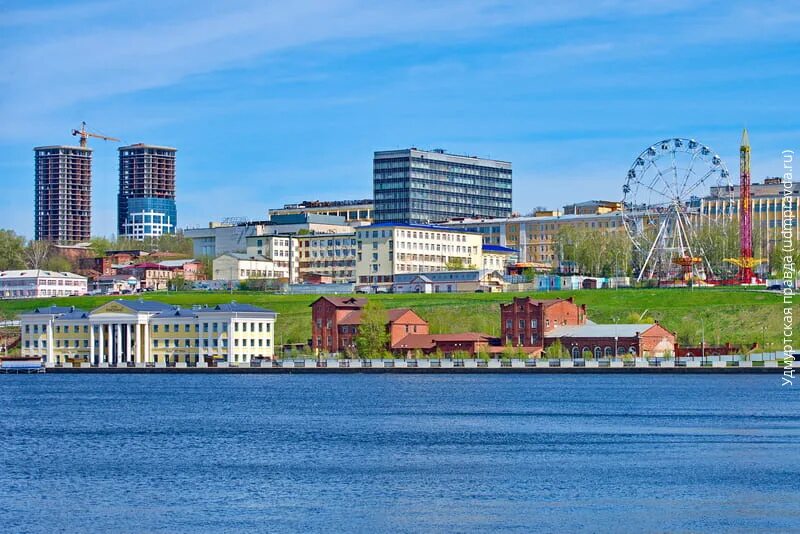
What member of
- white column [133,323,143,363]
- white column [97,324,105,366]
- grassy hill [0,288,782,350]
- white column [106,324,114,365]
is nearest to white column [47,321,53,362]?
white column [97,324,105,366]

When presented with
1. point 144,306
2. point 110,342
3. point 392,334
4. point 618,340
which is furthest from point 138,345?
point 618,340

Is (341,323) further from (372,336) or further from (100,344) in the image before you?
(100,344)

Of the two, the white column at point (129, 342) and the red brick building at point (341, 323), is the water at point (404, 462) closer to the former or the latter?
the red brick building at point (341, 323)

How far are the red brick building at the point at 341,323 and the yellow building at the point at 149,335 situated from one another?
4.73 m

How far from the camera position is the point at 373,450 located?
210ft

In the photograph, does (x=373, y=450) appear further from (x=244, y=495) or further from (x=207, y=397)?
(x=207, y=397)

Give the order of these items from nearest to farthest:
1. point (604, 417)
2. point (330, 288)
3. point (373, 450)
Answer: point (373, 450), point (604, 417), point (330, 288)

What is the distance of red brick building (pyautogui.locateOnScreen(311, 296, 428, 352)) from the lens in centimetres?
15026

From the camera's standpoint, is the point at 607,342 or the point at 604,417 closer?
the point at 604,417

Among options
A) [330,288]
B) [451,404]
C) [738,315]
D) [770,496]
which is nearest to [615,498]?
[770,496]

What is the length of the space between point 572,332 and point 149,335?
42303 millimetres

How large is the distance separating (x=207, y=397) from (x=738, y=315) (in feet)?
230

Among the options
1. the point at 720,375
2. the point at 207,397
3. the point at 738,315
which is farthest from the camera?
the point at 738,315

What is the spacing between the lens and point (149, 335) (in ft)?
501
